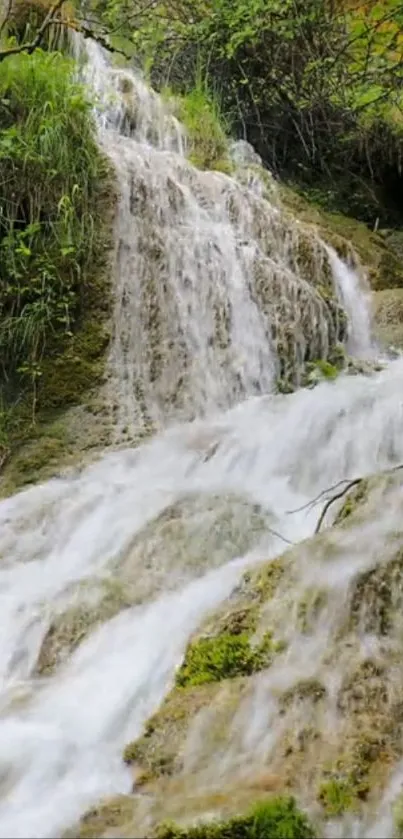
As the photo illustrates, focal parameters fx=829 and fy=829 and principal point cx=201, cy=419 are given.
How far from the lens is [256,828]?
1.68 meters

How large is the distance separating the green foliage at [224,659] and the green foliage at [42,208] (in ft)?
10.0

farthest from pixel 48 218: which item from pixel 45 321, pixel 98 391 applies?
pixel 98 391

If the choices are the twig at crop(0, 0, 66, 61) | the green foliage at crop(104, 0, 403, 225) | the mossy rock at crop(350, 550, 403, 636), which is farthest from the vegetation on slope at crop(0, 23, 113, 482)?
the mossy rock at crop(350, 550, 403, 636)

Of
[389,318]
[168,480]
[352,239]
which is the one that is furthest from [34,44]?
[352,239]

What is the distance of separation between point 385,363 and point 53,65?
10.5ft

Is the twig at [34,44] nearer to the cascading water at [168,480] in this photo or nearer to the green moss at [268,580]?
the cascading water at [168,480]

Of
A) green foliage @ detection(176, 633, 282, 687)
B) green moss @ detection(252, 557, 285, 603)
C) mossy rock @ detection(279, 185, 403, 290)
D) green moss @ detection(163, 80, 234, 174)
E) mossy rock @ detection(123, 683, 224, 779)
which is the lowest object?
mossy rock @ detection(123, 683, 224, 779)

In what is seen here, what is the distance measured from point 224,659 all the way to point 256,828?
2.18 feet

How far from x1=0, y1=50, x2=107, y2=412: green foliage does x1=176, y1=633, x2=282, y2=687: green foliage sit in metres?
3.05

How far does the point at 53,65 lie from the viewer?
5984 millimetres

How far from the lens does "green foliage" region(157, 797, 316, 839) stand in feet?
5.49

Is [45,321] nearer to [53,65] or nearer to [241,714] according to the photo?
[53,65]

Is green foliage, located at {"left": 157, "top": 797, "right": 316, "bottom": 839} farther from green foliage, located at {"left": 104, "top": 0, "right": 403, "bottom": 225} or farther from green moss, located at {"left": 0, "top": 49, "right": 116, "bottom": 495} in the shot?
green foliage, located at {"left": 104, "top": 0, "right": 403, "bottom": 225}

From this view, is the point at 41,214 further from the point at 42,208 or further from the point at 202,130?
the point at 202,130
